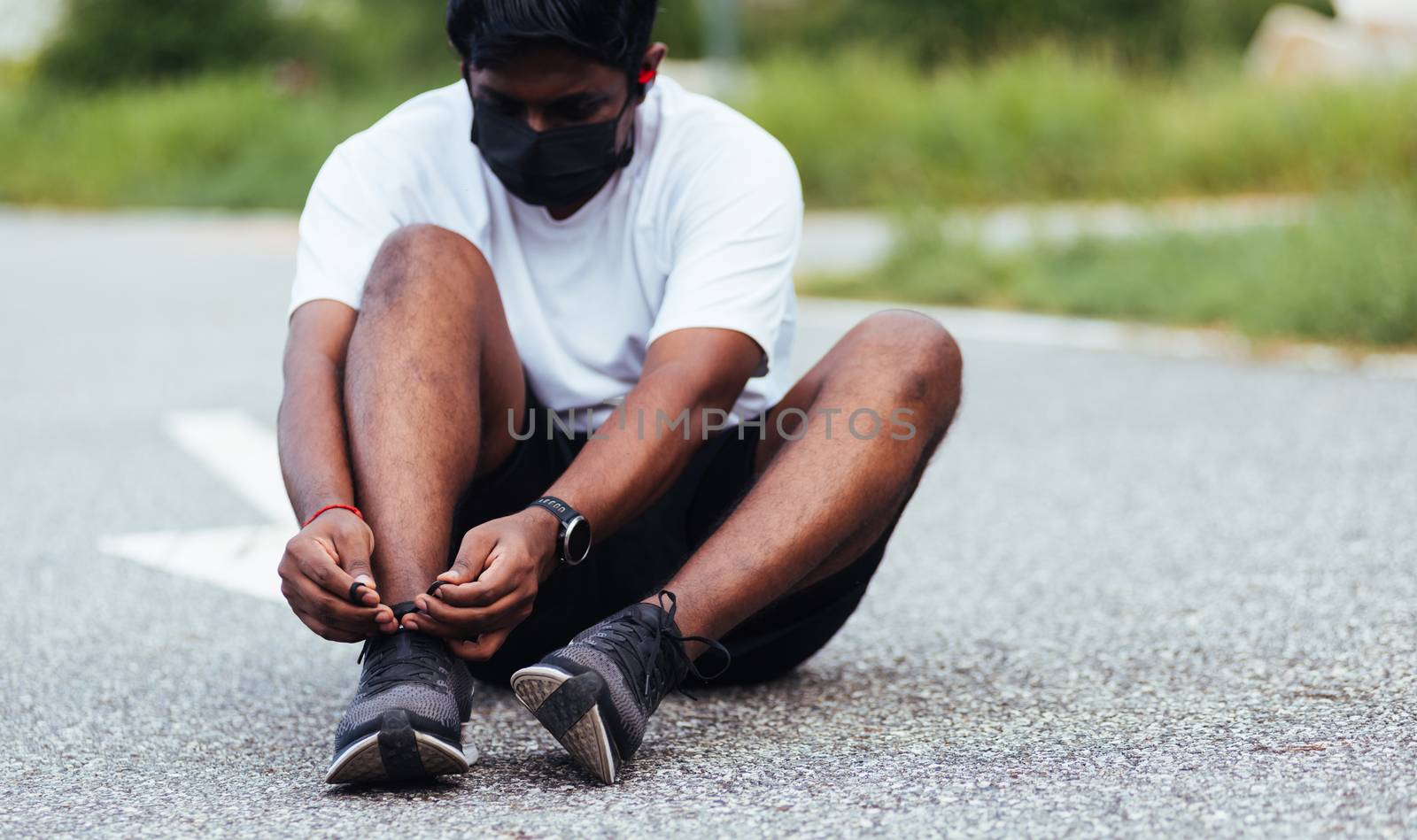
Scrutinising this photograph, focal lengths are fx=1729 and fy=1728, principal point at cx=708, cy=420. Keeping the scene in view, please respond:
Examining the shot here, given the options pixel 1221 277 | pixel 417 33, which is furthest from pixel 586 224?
pixel 417 33

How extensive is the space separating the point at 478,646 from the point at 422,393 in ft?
1.21

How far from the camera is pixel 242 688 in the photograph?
300 centimetres

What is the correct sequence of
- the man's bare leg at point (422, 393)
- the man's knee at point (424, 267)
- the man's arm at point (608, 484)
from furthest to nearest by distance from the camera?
the man's knee at point (424, 267) → the man's bare leg at point (422, 393) → the man's arm at point (608, 484)

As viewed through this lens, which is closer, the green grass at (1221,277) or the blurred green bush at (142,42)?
the green grass at (1221,277)

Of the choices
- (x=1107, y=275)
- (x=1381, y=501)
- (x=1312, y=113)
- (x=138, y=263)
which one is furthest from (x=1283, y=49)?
(x=1381, y=501)

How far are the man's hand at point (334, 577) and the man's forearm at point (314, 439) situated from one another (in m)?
0.08

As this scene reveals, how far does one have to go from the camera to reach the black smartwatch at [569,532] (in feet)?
7.64

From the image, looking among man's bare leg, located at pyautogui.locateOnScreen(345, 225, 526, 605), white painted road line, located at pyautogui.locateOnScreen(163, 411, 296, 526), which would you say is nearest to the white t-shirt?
man's bare leg, located at pyautogui.locateOnScreen(345, 225, 526, 605)

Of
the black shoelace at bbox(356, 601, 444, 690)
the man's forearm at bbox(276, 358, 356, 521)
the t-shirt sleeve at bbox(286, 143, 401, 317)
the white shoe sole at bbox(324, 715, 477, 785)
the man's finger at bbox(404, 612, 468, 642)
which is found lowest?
the white shoe sole at bbox(324, 715, 477, 785)

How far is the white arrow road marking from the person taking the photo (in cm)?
404

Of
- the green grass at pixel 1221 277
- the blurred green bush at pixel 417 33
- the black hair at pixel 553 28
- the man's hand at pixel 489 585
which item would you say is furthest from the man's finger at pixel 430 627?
the blurred green bush at pixel 417 33

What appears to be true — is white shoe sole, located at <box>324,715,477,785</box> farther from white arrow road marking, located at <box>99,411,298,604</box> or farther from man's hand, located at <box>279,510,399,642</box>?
white arrow road marking, located at <box>99,411,298,604</box>

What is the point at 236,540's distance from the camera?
4.44m

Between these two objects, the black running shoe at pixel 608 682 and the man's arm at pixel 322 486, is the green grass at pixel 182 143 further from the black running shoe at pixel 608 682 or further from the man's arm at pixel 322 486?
the black running shoe at pixel 608 682
